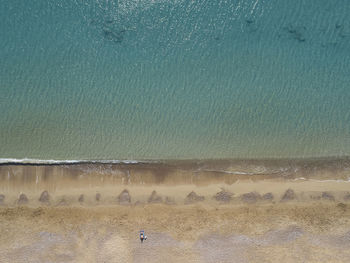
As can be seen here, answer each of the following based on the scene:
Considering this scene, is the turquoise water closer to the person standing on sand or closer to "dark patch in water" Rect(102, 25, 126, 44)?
"dark patch in water" Rect(102, 25, 126, 44)

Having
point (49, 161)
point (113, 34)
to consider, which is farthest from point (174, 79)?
point (49, 161)

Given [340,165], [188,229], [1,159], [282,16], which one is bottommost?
[188,229]

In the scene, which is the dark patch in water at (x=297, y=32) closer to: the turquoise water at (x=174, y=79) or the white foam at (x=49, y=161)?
the turquoise water at (x=174, y=79)

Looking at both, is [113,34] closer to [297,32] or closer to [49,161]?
[49,161]

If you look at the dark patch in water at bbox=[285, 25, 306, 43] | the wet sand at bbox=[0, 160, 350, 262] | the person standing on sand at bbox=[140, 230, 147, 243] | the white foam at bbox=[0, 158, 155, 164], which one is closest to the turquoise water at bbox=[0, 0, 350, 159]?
the dark patch in water at bbox=[285, 25, 306, 43]

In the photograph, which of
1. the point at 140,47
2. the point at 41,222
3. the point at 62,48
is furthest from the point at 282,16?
the point at 41,222

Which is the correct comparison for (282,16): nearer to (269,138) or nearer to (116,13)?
(269,138)

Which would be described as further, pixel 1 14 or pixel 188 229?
pixel 1 14
